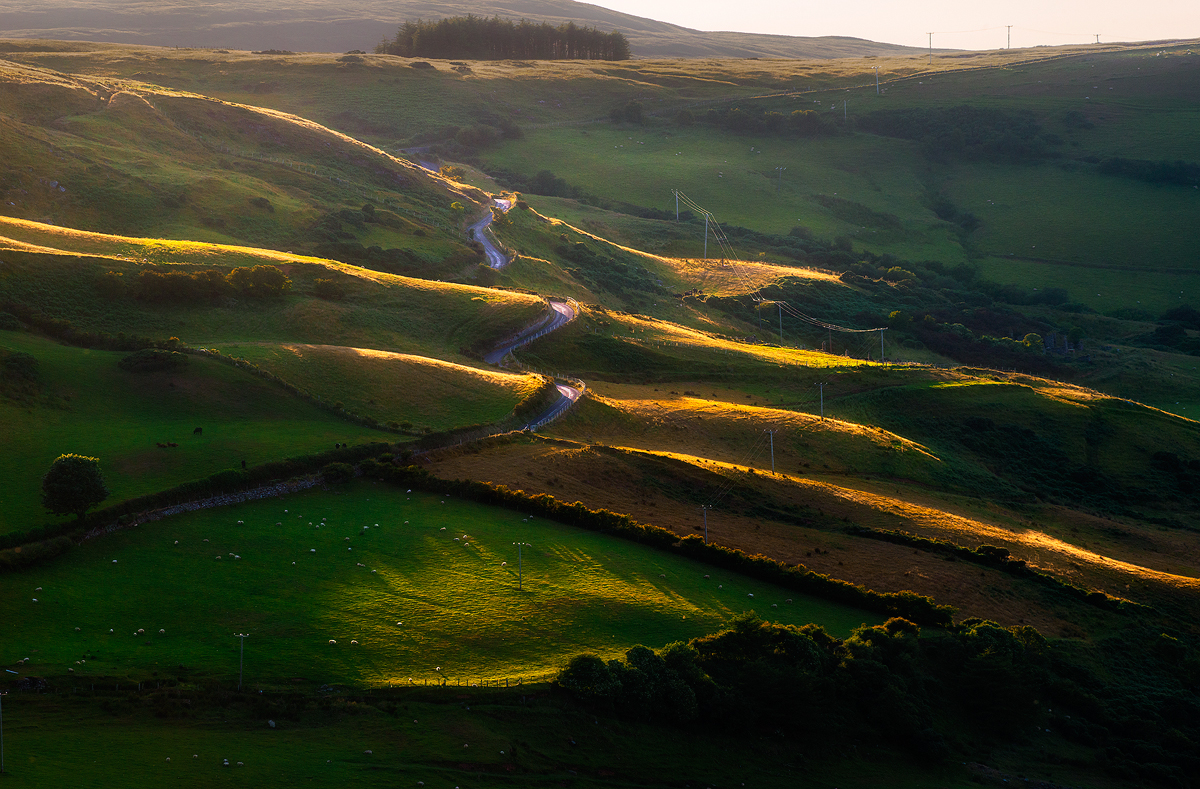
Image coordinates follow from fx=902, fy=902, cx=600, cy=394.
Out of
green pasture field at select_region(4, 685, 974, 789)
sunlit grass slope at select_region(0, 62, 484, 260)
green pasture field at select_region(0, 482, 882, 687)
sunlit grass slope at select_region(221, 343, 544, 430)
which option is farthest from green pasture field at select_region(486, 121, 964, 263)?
→ green pasture field at select_region(4, 685, 974, 789)

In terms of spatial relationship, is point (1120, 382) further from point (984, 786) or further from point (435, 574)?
point (435, 574)

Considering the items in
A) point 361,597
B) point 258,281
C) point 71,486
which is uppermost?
point 258,281

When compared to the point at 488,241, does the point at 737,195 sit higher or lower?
higher

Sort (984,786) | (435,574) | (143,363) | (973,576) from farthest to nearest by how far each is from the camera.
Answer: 1. (143,363)
2. (973,576)
3. (435,574)
4. (984,786)

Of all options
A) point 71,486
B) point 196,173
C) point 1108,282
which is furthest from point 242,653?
point 1108,282

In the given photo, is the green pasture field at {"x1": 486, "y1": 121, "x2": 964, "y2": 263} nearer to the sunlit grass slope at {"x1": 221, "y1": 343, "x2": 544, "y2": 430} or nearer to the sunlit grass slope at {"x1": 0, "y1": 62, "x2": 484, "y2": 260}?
the sunlit grass slope at {"x1": 0, "y1": 62, "x2": 484, "y2": 260}

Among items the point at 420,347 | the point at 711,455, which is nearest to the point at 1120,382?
the point at 711,455

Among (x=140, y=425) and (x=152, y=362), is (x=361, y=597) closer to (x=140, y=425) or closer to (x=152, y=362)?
(x=140, y=425)
